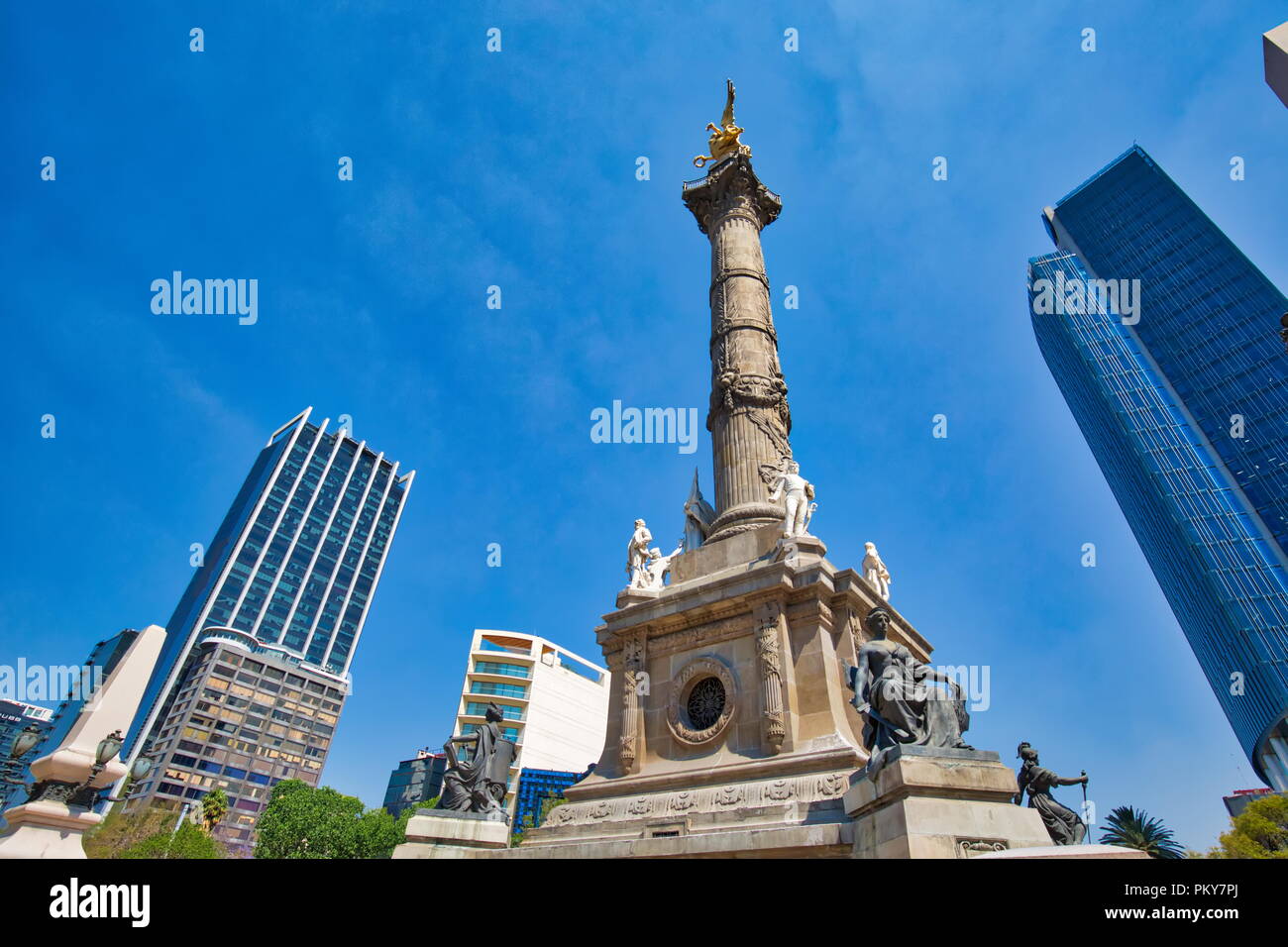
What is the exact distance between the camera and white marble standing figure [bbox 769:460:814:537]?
15.4 metres

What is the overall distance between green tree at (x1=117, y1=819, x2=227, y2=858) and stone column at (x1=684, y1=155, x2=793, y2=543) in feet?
125

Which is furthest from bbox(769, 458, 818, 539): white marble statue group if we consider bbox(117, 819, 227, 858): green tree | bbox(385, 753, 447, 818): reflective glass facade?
bbox(385, 753, 447, 818): reflective glass facade

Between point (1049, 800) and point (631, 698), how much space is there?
8147mm

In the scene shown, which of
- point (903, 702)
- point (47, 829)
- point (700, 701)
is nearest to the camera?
point (903, 702)

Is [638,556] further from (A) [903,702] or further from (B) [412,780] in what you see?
(B) [412,780]

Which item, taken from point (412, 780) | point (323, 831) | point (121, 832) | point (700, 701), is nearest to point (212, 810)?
point (121, 832)

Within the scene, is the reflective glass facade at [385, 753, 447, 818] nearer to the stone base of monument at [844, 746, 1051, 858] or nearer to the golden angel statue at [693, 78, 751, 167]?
the golden angel statue at [693, 78, 751, 167]

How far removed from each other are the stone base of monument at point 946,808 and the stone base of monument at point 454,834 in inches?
284

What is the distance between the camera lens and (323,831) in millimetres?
39250

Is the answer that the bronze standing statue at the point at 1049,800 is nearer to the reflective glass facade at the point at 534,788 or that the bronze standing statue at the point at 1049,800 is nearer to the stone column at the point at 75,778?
the stone column at the point at 75,778

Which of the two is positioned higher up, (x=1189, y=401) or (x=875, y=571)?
(x=1189, y=401)

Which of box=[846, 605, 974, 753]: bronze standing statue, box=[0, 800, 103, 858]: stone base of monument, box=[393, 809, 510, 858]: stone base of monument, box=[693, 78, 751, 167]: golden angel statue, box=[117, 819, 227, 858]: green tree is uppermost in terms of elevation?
box=[693, 78, 751, 167]: golden angel statue

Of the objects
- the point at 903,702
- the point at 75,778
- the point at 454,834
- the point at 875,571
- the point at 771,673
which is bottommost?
the point at 454,834

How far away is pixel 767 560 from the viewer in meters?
15.3
